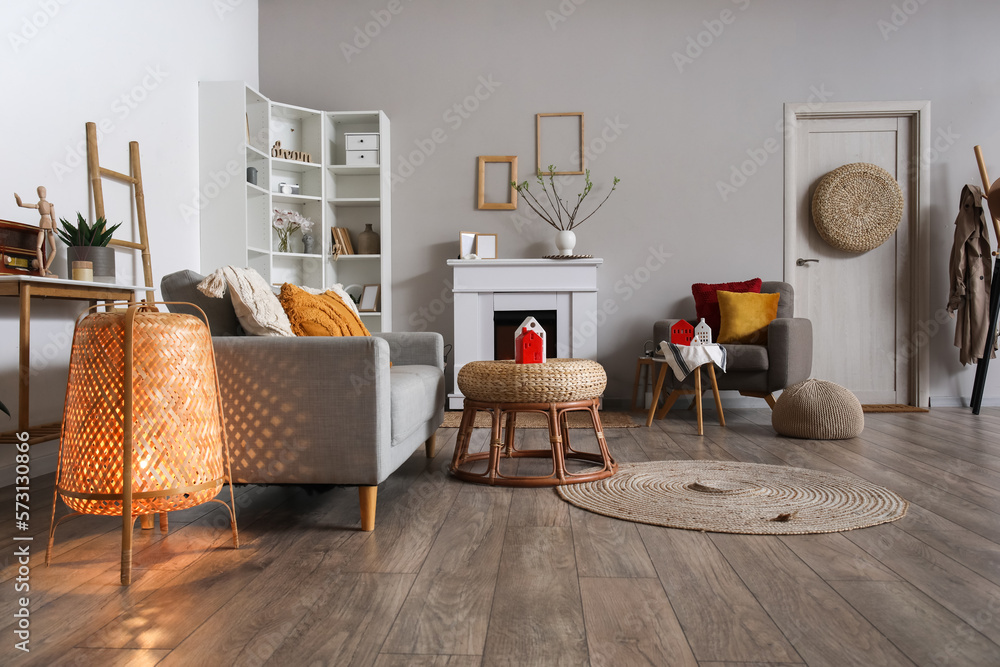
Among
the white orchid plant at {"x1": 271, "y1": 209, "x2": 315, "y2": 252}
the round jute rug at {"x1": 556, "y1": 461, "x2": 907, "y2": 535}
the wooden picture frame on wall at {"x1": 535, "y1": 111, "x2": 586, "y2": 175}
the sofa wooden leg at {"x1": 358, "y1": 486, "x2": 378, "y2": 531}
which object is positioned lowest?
the round jute rug at {"x1": 556, "y1": 461, "x2": 907, "y2": 535}

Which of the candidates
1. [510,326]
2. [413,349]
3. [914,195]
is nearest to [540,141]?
[510,326]

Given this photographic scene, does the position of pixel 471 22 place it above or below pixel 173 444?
above

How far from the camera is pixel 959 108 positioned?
15.8 ft

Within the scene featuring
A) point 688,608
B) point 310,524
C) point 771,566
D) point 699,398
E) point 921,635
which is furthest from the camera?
point 699,398

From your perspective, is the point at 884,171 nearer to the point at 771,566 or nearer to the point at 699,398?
the point at 699,398

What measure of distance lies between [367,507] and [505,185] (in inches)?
134

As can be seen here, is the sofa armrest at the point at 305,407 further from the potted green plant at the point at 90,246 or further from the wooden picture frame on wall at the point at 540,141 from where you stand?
the wooden picture frame on wall at the point at 540,141

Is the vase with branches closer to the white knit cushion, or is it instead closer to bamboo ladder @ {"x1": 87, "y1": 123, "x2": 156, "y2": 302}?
Result: bamboo ladder @ {"x1": 87, "y1": 123, "x2": 156, "y2": 302}

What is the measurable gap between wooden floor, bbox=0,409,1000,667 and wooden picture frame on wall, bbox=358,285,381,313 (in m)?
2.64

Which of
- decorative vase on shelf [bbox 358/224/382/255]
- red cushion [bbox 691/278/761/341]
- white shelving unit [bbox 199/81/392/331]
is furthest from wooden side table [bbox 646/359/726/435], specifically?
decorative vase on shelf [bbox 358/224/382/255]

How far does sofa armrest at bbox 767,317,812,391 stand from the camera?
3.94 metres

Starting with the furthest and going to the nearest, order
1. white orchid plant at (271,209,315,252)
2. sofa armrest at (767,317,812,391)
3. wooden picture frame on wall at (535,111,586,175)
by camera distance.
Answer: wooden picture frame on wall at (535,111,586,175)
white orchid plant at (271,209,315,252)
sofa armrest at (767,317,812,391)

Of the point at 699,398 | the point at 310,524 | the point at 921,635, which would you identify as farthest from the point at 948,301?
the point at 310,524

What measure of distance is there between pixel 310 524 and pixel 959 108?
5.13 metres
